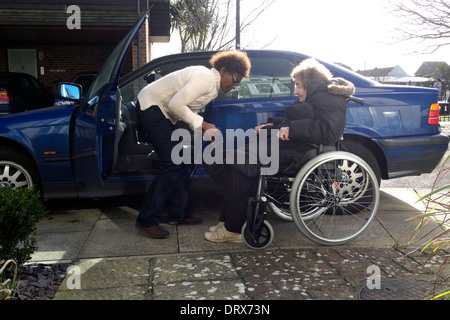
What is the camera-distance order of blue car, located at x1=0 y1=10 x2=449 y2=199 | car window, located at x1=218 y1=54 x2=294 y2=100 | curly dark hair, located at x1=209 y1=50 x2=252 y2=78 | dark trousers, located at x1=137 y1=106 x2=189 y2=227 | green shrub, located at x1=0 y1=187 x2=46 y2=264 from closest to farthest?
green shrub, located at x1=0 y1=187 x2=46 y2=264 < curly dark hair, located at x1=209 y1=50 x2=252 y2=78 < dark trousers, located at x1=137 y1=106 x2=189 y2=227 < blue car, located at x1=0 y1=10 x2=449 y2=199 < car window, located at x1=218 y1=54 x2=294 y2=100

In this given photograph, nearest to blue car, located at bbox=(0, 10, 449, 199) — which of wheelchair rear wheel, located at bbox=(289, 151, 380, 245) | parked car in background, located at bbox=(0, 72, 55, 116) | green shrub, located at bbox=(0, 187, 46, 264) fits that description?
wheelchair rear wheel, located at bbox=(289, 151, 380, 245)

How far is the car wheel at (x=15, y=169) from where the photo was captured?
14.2 ft

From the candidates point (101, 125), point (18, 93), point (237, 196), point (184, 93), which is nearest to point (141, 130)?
point (101, 125)

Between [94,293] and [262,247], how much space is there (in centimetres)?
128

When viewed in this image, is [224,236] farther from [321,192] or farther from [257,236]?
[321,192]

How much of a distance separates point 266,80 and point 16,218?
2.69 metres

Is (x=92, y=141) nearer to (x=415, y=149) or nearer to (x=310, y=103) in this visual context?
(x=310, y=103)

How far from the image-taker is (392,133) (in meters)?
4.51

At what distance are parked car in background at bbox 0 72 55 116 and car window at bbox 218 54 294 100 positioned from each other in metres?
7.13

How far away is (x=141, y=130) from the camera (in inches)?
173

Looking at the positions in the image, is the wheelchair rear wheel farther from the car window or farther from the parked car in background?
the parked car in background

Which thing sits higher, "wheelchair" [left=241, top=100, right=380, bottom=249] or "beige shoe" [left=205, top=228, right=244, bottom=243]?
"wheelchair" [left=241, top=100, right=380, bottom=249]

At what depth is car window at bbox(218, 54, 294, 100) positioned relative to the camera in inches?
178
